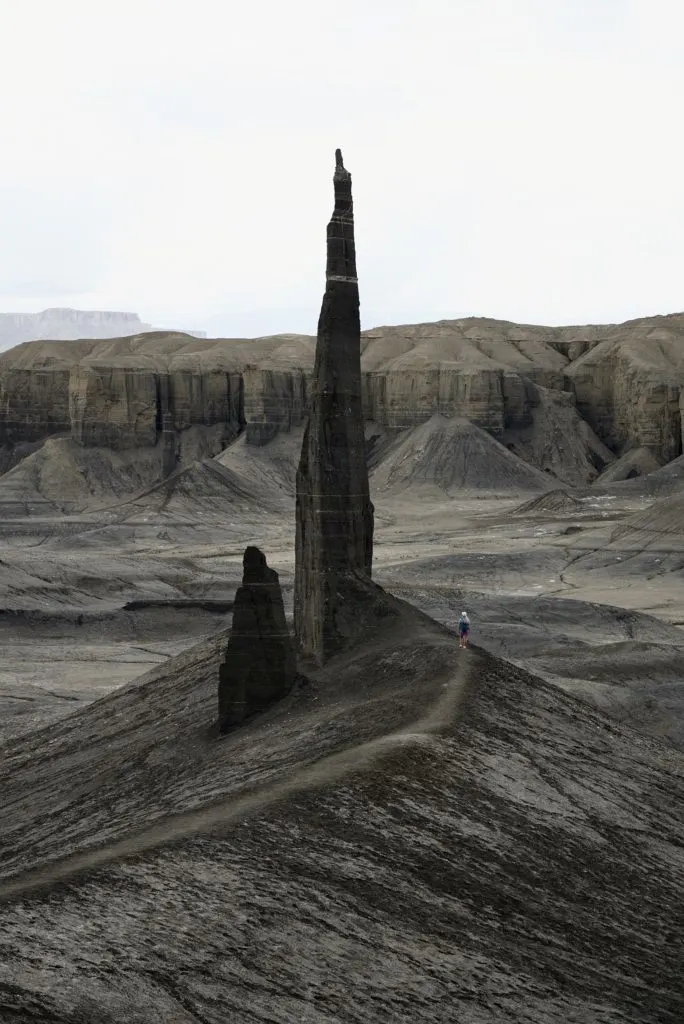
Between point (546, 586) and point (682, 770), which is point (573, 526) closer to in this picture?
point (546, 586)

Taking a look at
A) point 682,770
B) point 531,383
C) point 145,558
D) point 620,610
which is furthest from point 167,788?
point 531,383

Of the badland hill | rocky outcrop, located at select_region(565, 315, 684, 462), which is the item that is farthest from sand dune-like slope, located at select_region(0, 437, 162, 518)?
rocky outcrop, located at select_region(565, 315, 684, 462)

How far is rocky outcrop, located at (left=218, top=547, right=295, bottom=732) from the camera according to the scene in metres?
23.2

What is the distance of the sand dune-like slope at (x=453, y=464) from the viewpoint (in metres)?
86.4

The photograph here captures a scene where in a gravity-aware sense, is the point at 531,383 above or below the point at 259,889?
above

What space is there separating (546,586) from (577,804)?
3440 cm

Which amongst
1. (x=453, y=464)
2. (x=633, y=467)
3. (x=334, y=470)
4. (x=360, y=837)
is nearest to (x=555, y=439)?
(x=633, y=467)

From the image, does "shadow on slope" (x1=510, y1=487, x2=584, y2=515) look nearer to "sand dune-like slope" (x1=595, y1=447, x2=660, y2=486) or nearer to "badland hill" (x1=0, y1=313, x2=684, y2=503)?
"sand dune-like slope" (x1=595, y1=447, x2=660, y2=486)

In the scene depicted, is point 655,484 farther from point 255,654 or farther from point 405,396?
point 255,654

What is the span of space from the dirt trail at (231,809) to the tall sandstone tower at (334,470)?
4.73 metres

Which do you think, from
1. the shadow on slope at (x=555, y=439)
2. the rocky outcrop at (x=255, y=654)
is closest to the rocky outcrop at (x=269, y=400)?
the shadow on slope at (x=555, y=439)

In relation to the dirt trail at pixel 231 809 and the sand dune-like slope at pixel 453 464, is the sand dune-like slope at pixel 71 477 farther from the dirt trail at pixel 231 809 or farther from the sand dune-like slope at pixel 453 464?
the dirt trail at pixel 231 809

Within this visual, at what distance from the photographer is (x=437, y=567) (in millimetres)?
54969

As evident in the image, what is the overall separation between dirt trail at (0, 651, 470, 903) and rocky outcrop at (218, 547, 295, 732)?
3382 mm
